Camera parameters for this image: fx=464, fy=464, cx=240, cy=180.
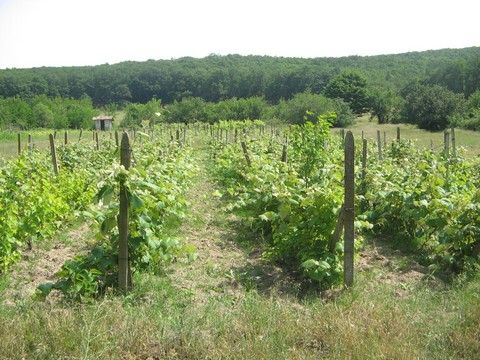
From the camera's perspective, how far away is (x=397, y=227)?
7.08 meters

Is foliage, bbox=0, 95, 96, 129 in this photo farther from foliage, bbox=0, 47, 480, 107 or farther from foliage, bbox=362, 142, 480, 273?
foliage, bbox=362, 142, 480, 273

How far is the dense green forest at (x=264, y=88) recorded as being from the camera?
55.8 m

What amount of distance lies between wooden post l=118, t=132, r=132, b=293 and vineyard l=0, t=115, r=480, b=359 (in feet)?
0.04

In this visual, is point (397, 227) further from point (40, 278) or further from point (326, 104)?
point (326, 104)

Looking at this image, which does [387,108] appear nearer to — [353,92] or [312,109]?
[353,92]

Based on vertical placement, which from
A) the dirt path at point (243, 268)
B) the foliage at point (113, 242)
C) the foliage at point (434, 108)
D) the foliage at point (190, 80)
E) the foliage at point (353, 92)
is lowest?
the dirt path at point (243, 268)

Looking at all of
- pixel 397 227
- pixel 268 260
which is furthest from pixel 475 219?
pixel 268 260

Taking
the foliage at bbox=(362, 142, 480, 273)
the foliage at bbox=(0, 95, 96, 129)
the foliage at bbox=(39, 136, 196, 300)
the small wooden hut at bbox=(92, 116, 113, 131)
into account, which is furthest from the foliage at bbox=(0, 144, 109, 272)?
the small wooden hut at bbox=(92, 116, 113, 131)

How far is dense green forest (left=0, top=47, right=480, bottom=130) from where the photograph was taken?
55.8 m

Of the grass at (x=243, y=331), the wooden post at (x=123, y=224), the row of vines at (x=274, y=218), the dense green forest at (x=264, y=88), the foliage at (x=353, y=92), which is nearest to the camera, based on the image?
the grass at (x=243, y=331)

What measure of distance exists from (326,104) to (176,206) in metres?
53.7

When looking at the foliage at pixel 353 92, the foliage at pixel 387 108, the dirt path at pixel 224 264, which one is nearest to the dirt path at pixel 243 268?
the dirt path at pixel 224 264

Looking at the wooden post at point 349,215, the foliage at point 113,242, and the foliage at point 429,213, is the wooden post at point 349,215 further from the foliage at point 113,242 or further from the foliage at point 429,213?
the foliage at point 113,242

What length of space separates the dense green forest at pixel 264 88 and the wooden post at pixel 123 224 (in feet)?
147
